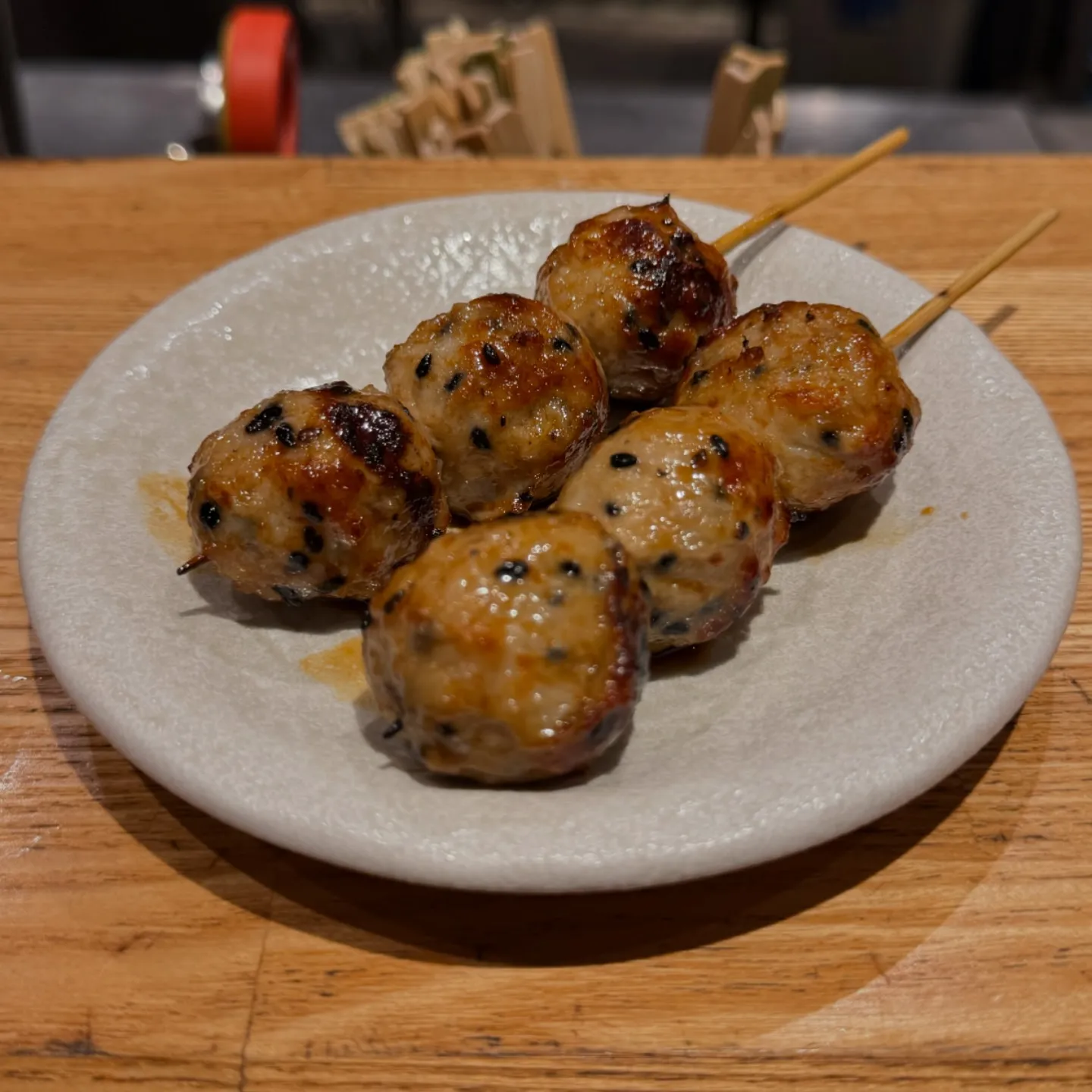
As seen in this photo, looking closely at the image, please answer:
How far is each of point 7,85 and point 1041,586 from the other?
16.4 feet

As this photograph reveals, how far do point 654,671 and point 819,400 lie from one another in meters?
0.56

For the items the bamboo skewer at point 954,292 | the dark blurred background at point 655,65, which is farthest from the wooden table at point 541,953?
the dark blurred background at point 655,65

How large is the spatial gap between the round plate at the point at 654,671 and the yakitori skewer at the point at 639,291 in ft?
1.49

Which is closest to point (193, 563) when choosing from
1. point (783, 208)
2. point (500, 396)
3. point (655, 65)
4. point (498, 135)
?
point (500, 396)

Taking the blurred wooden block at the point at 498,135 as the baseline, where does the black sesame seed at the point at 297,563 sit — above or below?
above

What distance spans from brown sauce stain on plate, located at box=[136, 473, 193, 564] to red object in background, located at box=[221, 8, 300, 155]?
95.8 inches

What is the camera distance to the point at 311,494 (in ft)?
5.79

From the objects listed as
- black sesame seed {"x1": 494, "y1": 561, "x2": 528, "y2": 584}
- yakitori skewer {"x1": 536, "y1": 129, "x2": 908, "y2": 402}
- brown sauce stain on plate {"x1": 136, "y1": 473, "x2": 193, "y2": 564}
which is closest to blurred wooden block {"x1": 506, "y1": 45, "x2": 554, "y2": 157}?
yakitori skewer {"x1": 536, "y1": 129, "x2": 908, "y2": 402}

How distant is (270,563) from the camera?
1815 mm

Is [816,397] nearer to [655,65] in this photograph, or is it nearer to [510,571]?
[510,571]

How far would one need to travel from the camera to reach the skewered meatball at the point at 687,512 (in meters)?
1.73

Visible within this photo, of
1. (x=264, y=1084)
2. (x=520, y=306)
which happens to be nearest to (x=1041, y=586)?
(x=520, y=306)

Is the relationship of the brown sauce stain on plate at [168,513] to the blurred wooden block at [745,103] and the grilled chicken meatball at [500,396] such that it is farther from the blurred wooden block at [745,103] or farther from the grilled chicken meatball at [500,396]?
the blurred wooden block at [745,103]

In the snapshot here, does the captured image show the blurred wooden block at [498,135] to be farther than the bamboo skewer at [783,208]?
Yes
